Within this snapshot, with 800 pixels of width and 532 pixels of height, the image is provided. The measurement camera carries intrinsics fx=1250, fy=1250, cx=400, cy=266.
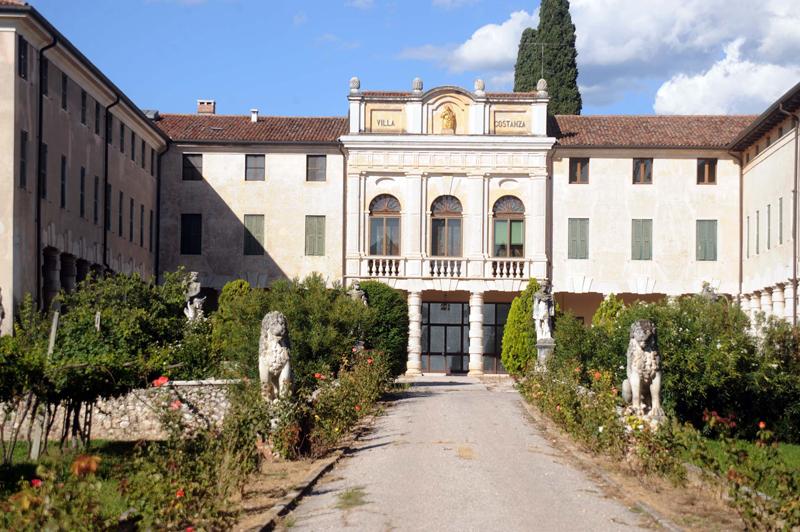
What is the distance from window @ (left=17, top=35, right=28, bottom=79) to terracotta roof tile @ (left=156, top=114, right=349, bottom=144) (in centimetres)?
1759

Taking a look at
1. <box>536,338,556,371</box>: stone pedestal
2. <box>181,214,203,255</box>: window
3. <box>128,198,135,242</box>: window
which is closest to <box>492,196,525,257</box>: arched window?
<box>181,214,203,255</box>: window

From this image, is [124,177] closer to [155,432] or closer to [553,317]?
[553,317]

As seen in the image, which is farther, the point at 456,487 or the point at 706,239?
the point at 706,239

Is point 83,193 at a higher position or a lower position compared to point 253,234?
higher

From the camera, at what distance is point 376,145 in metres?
49.0

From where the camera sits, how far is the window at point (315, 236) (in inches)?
1976

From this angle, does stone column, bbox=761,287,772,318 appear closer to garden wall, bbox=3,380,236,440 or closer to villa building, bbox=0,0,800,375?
villa building, bbox=0,0,800,375

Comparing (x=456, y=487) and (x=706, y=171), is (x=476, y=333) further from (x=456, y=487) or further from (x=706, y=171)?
(x=456, y=487)

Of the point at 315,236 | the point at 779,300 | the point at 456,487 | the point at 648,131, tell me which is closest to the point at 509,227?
the point at 648,131

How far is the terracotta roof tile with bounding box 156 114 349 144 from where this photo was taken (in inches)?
1984

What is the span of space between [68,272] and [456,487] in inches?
970

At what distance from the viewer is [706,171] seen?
162ft

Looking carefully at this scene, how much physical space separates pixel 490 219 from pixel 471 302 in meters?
3.38

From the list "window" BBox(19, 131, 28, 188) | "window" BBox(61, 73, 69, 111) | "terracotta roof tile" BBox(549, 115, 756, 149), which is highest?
"terracotta roof tile" BBox(549, 115, 756, 149)
